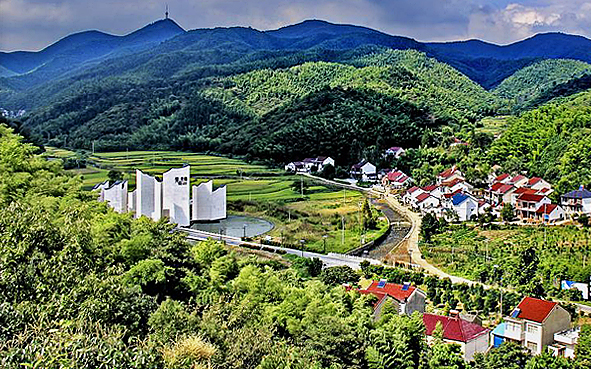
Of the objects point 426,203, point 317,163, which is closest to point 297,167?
point 317,163

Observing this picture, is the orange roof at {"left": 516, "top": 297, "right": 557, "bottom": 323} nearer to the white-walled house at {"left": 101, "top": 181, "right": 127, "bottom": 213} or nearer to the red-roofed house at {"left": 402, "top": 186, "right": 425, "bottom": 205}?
the white-walled house at {"left": 101, "top": 181, "right": 127, "bottom": 213}

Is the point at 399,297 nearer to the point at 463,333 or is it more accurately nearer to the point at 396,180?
the point at 463,333

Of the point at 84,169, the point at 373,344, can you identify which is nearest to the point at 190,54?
the point at 84,169

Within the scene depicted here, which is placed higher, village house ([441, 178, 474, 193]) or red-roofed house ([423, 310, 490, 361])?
village house ([441, 178, 474, 193])

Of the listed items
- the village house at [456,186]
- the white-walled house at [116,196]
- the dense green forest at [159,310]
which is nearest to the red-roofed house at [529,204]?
the village house at [456,186]

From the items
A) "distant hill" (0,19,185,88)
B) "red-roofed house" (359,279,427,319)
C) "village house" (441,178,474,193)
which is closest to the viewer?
"red-roofed house" (359,279,427,319)

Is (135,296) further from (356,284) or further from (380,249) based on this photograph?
(380,249)

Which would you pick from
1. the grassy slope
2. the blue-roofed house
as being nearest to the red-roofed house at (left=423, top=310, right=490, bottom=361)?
the blue-roofed house
